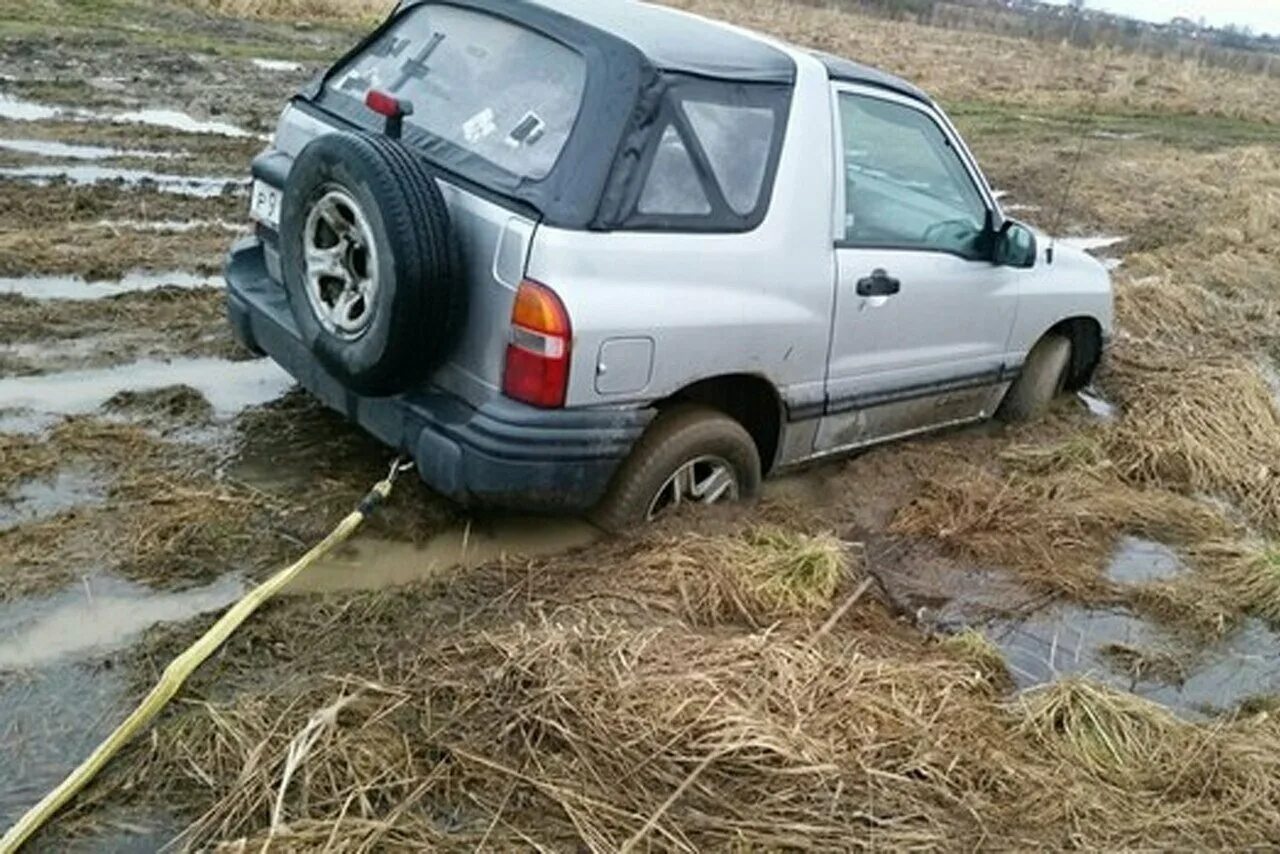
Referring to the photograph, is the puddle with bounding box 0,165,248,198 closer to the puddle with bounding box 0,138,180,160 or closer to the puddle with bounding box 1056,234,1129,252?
the puddle with bounding box 0,138,180,160

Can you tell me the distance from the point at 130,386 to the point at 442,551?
190 cm

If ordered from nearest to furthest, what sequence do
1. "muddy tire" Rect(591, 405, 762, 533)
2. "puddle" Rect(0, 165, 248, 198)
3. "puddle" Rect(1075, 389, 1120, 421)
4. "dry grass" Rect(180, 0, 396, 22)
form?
"muddy tire" Rect(591, 405, 762, 533)
"puddle" Rect(1075, 389, 1120, 421)
"puddle" Rect(0, 165, 248, 198)
"dry grass" Rect(180, 0, 396, 22)

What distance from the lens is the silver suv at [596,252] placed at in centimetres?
411

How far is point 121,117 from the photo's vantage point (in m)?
11.2

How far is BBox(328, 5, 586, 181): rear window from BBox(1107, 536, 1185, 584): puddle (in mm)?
2941

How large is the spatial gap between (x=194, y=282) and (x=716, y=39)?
3.66 metres

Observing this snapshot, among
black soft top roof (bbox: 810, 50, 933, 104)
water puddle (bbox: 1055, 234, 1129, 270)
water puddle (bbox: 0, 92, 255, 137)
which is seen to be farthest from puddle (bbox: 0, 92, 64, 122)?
water puddle (bbox: 1055, 234, 1129, 270)

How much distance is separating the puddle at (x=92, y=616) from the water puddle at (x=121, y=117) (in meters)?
7.66

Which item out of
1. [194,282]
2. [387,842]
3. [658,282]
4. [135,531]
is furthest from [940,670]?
[194,282]

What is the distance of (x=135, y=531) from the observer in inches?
173

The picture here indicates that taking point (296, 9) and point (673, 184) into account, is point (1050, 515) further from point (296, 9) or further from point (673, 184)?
point (296, 9)

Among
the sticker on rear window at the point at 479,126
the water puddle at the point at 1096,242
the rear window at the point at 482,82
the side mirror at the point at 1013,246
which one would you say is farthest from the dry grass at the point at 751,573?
the water puddle at the point at 1096,242

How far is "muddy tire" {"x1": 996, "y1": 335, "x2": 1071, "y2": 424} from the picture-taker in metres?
6.76

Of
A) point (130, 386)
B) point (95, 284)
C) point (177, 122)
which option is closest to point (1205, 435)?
point (130, 386)
